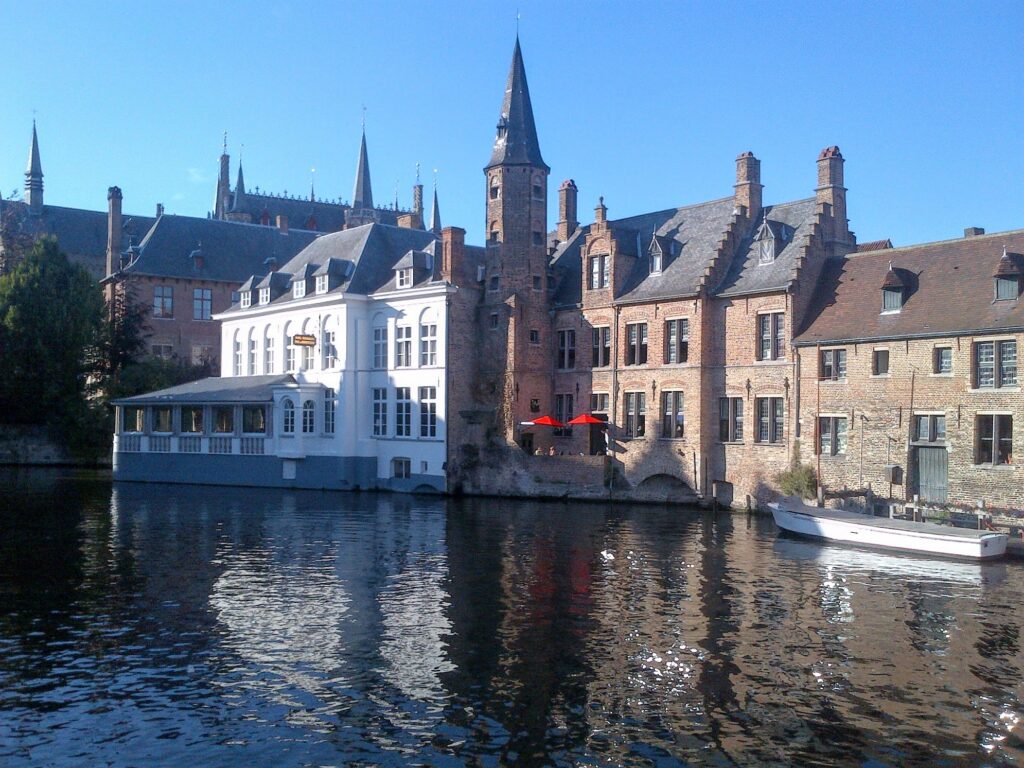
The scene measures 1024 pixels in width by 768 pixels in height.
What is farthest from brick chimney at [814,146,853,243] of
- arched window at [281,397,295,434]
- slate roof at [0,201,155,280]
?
slate roof at [0,201,155,280]

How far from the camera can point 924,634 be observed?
19812mm

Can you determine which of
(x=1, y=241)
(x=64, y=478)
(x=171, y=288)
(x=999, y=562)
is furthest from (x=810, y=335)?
(x=1, y=241)

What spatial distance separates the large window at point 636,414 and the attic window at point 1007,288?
603 inches

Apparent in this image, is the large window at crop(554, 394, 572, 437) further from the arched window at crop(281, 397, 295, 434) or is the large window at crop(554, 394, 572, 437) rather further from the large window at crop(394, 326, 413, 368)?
the arched window at crop(281, 397, 295, 434)

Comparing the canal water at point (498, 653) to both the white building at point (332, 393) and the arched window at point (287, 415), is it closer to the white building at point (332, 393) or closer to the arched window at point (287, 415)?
the white building at point (332, 393)

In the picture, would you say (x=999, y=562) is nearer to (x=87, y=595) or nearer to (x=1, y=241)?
(x=87, y=595)

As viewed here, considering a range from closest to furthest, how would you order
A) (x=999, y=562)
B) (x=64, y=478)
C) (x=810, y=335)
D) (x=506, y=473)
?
(x=999, y=562), (x=810, y=335), (x=506, y=473), (x=64, y=478)

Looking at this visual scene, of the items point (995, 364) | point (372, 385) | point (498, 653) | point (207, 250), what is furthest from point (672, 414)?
point (207, 250)

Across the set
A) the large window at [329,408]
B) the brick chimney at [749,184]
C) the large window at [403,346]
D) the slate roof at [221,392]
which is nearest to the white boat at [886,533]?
the brick chimney at [749,184]

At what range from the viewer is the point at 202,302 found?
76062 millimetres

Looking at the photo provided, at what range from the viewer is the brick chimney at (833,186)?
42438mm

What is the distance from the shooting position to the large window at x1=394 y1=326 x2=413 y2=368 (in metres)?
51.3

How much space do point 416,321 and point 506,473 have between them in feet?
29.8

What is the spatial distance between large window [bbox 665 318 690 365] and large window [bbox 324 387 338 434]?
676 inches
